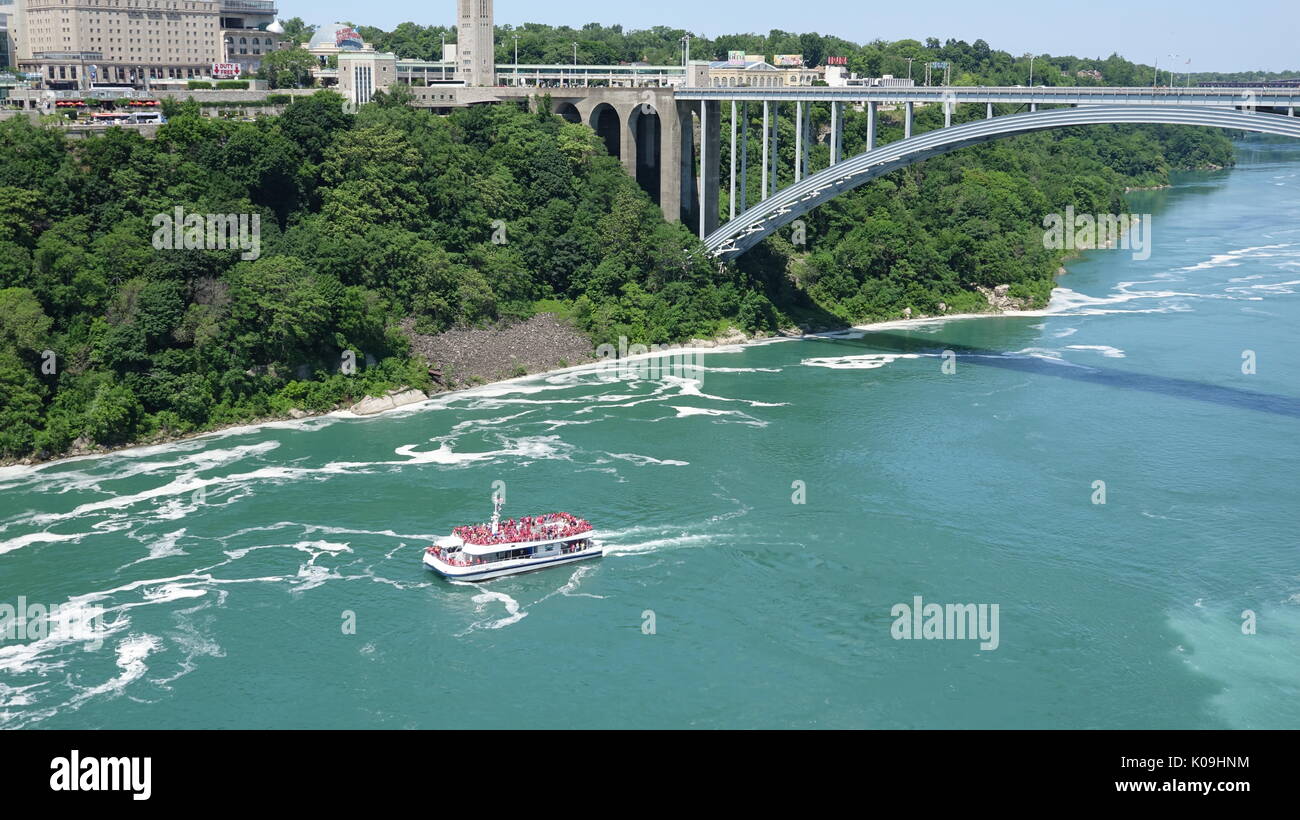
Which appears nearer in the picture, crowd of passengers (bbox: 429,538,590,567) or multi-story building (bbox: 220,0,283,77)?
crowd of passengers (bbox: 429,538,590,567)

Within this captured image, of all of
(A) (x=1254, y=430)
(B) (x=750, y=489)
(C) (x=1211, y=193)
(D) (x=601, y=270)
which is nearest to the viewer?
(B) (x=750, y=489)

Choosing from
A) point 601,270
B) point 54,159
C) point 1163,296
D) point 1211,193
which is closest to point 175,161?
point 54,159

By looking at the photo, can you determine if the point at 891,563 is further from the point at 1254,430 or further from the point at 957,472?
the point at 1254,430

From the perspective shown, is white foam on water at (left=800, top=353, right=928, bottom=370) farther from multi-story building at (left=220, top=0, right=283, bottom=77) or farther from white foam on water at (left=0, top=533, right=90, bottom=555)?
multi-story building at (left=220, top=0, right=283, bottom=77)

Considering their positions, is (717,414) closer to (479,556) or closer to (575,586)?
(575,586)

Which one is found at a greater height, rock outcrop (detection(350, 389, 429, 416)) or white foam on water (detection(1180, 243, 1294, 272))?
white foam on water (detection(1180, 243, 1294, 272))

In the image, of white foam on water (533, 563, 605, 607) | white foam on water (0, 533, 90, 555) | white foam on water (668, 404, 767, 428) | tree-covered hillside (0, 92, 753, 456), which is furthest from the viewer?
white foam on water (668, 404, 767, 428)

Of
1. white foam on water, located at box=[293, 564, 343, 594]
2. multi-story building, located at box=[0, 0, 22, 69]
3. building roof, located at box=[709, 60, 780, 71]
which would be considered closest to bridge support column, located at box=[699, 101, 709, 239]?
building roof, located at box=[709, 60, 780, 71]
